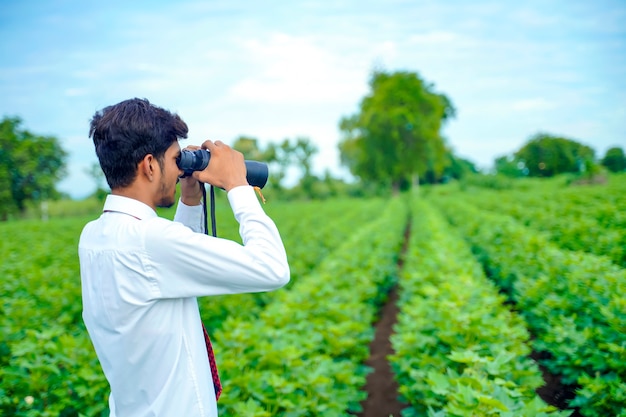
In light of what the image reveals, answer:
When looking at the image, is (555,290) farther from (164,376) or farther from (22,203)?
(22,203)

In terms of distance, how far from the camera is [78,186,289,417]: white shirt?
132 centimetres

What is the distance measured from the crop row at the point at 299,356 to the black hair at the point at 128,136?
1.58 meters

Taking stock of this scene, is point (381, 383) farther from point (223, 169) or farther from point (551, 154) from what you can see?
point (551, 154)

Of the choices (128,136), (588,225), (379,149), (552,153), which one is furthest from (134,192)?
(379,149)

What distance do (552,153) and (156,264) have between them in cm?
3580

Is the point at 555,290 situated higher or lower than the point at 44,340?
lower

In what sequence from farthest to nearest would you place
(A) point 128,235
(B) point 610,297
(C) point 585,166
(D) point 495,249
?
(C) point 585,166 → (D) point 495,249 → (B) point 610,297 → (A) point 128,235

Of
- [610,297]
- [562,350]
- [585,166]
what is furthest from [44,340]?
[585,166]

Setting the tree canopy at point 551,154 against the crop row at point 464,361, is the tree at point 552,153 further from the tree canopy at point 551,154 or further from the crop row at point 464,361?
the crop row at point 464,361

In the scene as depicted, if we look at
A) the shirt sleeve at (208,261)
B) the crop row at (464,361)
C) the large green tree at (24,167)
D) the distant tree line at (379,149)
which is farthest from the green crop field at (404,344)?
the large green tree at (24,167)

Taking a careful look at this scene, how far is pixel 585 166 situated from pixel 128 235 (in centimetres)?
2585

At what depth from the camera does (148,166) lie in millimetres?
1424

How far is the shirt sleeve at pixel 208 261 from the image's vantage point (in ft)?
4.28

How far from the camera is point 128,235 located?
4.46ft
